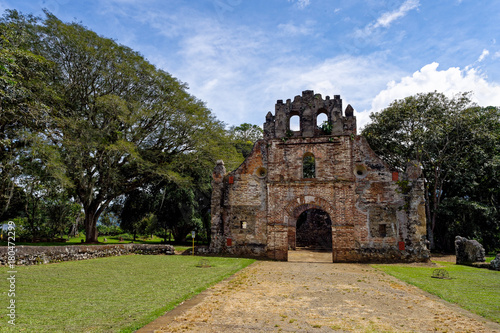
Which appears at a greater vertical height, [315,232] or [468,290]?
[315,232]

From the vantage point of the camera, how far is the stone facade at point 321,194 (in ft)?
53.2

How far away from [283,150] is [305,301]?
36.8 feet

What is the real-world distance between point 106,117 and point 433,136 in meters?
23.8

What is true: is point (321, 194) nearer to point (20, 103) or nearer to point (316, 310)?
point (316, 310)

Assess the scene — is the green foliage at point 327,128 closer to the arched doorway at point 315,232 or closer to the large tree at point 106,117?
the large tree at point 106,117

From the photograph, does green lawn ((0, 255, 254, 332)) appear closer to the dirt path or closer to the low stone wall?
the dirt path

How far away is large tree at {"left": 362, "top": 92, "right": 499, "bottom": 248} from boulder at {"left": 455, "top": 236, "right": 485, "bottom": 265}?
828 cm

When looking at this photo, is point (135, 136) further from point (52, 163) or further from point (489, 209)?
point (489, 209)

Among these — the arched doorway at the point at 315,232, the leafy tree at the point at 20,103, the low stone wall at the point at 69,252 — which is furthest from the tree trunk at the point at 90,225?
the arched doorway at the point at 315,232

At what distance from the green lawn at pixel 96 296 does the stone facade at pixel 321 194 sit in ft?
19.7

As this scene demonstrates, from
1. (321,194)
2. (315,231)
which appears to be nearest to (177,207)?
(315,231)

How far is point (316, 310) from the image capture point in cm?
655

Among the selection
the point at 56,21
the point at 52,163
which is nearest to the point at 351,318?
the point at 52,163

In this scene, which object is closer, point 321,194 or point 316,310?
point 316,310
